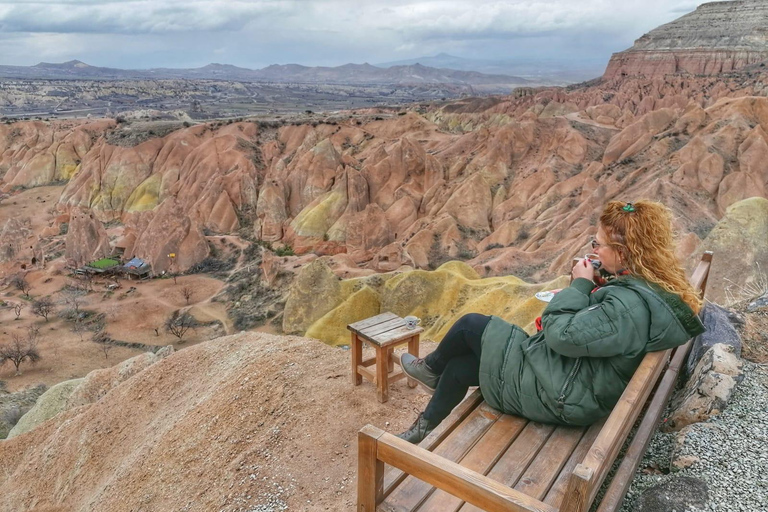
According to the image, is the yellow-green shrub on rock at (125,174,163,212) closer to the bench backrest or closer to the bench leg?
the bench leg

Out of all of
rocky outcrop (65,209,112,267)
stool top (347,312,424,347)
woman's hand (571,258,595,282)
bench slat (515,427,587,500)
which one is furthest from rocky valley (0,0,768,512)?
woman's hand (571,258,595,282)

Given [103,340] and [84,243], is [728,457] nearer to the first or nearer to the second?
[103,340]

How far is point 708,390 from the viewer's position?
14.2 ft

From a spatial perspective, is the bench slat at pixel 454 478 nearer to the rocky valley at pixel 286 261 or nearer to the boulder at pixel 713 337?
the rocky valley at pixel 286 261

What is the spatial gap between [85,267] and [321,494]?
31818 mm

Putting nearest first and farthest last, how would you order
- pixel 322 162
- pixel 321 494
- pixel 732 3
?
pixel 321 494 < pixel 322 162 < pixel 732 3

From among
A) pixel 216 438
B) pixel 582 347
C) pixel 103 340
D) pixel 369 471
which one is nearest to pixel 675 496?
pixel 582 347

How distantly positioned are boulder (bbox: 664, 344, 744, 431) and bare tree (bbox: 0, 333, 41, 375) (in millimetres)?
22972

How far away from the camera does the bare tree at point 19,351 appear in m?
20.5

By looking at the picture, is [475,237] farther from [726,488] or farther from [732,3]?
[732,3]

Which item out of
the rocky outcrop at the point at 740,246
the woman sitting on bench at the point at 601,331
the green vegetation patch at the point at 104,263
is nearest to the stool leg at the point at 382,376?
the woman sitting on bench at the point at 601,331

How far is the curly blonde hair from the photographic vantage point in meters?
3.45

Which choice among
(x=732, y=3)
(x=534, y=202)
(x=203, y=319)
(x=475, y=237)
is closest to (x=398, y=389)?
(x=203, y=319)

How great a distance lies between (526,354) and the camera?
3.64 metres
